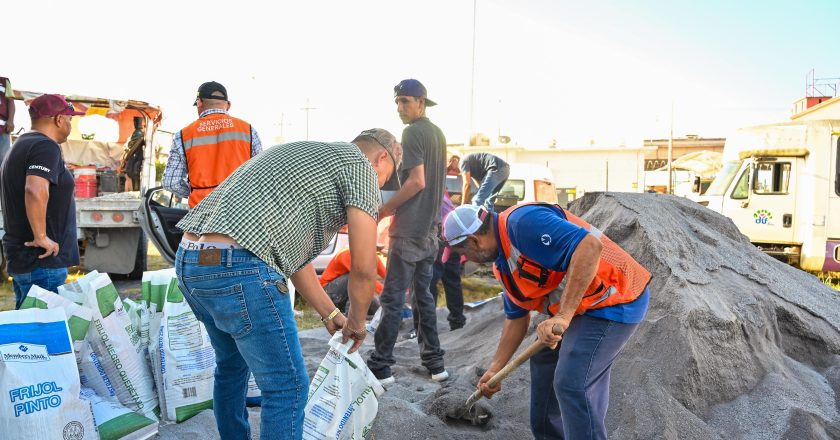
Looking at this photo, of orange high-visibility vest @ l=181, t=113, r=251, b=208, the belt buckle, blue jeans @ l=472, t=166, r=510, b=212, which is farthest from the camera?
blue jeans @ l=472, t=166, r=510, b=212

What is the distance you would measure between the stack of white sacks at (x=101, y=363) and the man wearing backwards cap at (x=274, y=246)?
78 centimetres

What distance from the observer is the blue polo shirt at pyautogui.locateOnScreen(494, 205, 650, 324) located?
2229mm

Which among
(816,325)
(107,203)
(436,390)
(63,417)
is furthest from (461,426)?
(107,203)

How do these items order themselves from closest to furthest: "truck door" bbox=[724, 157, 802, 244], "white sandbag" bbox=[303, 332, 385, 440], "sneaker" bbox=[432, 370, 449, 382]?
1. "white sandbag" bbox=[303, 332, 385, 440]
2. "sneaker" bbox=[432, 370, 449, 382]
3. "truck door" bbox=[724, 157, 802, 244]

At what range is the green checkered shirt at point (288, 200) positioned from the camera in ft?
6.57

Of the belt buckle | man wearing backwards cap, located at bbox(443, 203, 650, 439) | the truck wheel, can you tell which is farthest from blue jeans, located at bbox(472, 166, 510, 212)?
the belt buckle

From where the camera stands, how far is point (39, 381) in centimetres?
241

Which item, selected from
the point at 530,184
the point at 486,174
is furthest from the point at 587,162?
the point at 486,174

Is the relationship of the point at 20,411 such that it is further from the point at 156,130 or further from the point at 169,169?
the point at 156,130

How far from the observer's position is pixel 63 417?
7.98 ft

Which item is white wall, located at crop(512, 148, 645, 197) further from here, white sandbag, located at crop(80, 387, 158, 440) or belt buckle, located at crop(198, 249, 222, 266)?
belt buckle, located at crop(198, 249, 222, 266)

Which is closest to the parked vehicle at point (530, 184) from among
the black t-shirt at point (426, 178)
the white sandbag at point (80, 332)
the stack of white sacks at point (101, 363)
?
the black t-shirt at point (426, 178)

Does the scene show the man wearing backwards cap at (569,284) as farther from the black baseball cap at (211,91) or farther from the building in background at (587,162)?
the building in background at (587,162)

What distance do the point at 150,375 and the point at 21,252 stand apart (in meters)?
0.94
